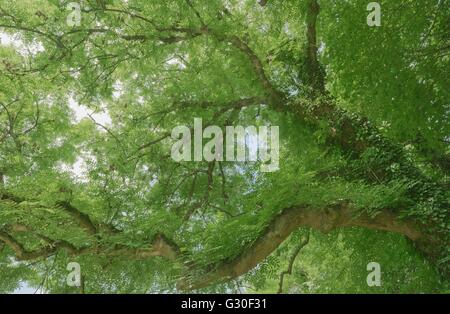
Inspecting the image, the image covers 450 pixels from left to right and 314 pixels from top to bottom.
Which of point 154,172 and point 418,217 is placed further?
point 154,172

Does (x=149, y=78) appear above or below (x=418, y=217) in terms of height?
above

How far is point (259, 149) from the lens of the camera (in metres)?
10.7

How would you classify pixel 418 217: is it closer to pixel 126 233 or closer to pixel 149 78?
pixel 126 233

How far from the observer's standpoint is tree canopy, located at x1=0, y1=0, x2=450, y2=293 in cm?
584

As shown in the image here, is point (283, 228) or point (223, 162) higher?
point (223, 162)

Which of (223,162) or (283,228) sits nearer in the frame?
(283,228)

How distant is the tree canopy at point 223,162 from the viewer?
5840 millimetres

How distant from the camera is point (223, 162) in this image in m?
10.8
